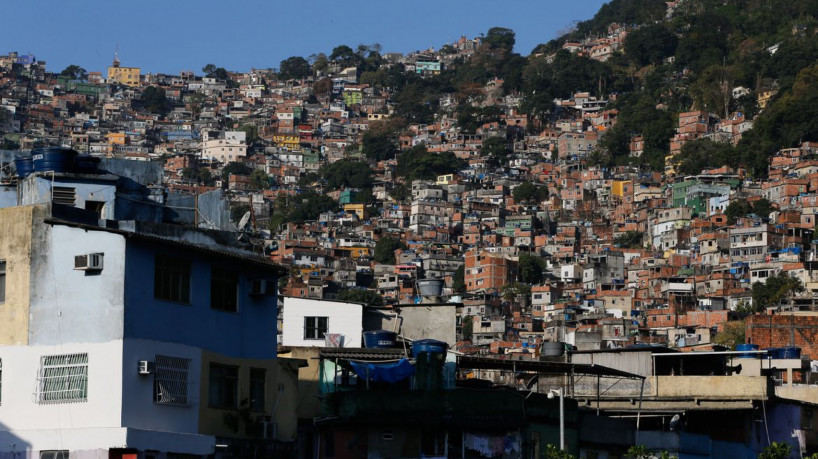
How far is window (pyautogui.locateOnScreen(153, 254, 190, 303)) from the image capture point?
24891 mm

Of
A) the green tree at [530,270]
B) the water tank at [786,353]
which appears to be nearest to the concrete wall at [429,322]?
the water tank at [786,353]

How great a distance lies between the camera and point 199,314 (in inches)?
1013

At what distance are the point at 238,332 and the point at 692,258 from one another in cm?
12452

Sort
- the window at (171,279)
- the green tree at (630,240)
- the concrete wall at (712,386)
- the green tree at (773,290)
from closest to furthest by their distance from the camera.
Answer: the window at (171,279) → the concrete wall at (712,386) → the green tree at (773,290) → the green tree at (630,240)

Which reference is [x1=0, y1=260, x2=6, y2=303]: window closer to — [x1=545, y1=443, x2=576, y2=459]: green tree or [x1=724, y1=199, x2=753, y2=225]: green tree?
[x1=545, y1=443, x2=576, y2=459]: green tree

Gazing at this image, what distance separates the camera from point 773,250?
139375 millimetres

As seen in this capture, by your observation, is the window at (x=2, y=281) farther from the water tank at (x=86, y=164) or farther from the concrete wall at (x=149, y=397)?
the water tank at (x=86, y=164)

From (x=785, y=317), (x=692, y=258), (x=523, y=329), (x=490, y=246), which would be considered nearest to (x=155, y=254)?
(x=785, y=317)

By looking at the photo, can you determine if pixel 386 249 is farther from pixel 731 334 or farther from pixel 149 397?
pixel 149 397

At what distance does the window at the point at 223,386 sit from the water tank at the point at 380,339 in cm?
717

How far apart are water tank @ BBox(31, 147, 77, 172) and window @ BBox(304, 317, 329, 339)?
28.6 ft

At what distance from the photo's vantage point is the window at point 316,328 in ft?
123

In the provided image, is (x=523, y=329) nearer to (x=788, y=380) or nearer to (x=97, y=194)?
(x=788, y=380)

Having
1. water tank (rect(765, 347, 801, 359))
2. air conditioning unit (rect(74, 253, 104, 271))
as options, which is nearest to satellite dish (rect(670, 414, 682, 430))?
air conditioning unit (rect(74, 253, 104, 271))
